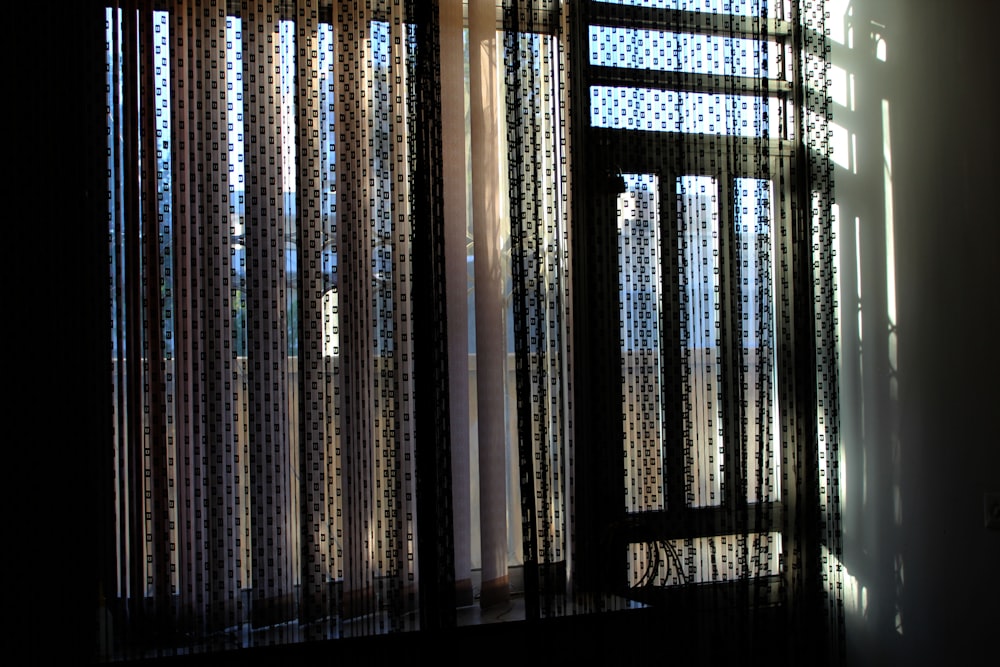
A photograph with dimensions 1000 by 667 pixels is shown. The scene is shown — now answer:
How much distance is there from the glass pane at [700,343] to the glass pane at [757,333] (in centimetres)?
9

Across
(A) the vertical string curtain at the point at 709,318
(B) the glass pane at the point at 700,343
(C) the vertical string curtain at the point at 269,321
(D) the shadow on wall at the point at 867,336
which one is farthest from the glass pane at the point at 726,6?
(C) the vertical string curtain at the point at 269,321

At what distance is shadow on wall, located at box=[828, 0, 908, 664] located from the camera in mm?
2336

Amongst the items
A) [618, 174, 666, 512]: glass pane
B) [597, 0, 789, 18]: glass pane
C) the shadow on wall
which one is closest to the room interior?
the shadow on wall

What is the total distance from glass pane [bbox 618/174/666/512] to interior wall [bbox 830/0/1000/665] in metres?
0.68

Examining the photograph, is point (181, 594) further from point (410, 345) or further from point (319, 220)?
point (319, 220)

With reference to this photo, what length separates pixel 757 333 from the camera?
7.72ft

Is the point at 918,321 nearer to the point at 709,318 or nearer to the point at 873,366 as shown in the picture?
the point at 873,366

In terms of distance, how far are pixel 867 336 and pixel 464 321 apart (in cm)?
131

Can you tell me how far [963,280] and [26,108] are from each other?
8.43 feet

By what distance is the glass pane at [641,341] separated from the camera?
223cm

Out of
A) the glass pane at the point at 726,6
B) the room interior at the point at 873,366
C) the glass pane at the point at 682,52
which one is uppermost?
the glass pane at the point at 726,6

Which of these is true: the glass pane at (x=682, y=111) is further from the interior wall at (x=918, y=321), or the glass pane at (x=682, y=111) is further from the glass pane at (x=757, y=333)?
the interior wall at (x=918, y=321)

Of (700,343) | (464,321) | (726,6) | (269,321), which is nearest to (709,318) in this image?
(700,343)

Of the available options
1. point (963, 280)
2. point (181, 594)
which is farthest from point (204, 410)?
point (963, 280)
